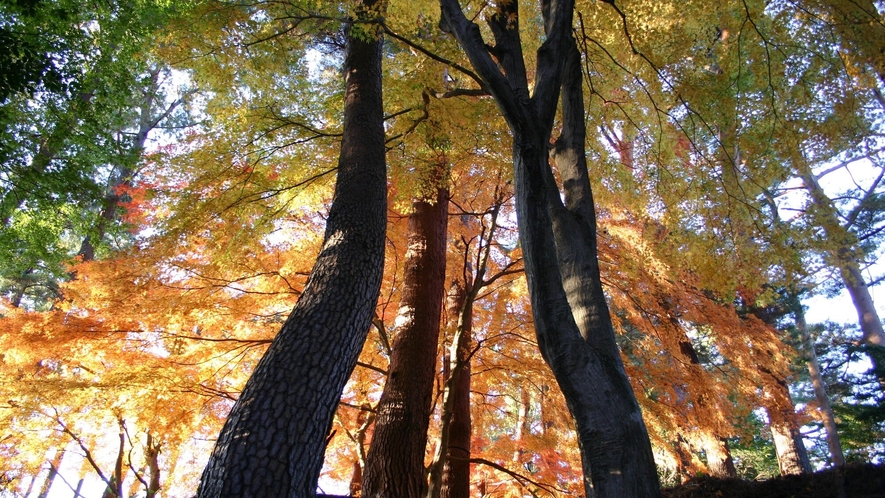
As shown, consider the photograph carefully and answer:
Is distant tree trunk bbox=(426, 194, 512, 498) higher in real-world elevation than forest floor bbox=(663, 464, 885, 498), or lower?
higher

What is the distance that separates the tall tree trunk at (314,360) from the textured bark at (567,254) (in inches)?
44.5

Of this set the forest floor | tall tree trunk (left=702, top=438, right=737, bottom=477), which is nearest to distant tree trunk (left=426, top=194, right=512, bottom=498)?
the forest floor

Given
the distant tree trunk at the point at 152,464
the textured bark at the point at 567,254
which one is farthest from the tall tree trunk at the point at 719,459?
the distant tree trunk at the point at 152,464

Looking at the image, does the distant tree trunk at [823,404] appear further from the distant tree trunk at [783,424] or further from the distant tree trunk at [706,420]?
the distant tree trunk at [706,420]

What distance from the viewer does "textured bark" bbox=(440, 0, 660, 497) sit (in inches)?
103

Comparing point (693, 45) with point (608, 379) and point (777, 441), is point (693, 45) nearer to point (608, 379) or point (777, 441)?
point (608, 379)

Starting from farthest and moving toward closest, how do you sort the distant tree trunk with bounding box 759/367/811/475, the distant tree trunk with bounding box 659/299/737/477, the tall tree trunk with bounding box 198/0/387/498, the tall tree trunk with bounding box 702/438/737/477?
the distant tree trunk with bounding box 759/367/811/475
the tall tree trunk with bounding box 702/438/737/477
the distant tree trunk with bounding box 659/299/737/477
the tall tree trunk with bounding box 198/0/387/498

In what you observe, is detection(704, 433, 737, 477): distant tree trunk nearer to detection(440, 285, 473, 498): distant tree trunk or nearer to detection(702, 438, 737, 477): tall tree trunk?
detection(702, 438, 737, 477): tall tree trunk

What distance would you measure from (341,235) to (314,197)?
9.53 feet

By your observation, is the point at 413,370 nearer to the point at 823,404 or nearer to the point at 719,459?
the point at 719,459

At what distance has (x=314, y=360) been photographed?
100 inches

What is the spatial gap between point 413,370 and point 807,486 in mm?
3545

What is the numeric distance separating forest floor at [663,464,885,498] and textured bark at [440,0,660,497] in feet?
7.12

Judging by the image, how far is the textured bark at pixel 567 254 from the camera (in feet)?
8.54
